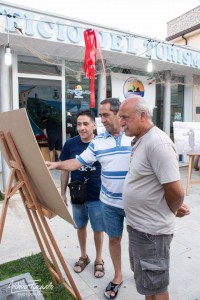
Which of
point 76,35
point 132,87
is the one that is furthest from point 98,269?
point 132,87

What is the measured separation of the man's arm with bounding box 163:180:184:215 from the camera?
4.93 ft

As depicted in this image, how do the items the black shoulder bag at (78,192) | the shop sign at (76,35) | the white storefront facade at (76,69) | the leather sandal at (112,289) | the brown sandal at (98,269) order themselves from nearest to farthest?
1. the leather sandal at (112,289)
2. the black shoulder bag at (78,192)
3. the brown sandal at (98,269)
4. the shop sign at (76,35)
5. the white storefront facade at (76,69)

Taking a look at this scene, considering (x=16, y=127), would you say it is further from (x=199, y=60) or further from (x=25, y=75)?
(x=199, y=60)

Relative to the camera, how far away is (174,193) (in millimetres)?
1526

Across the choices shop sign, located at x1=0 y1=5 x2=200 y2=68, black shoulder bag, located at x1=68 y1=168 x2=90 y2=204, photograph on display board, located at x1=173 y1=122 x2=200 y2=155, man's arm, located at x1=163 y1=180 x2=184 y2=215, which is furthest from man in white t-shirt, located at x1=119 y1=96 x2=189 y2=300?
photograph on display board, located at x1=173 y1=122 x2=200 y2=155

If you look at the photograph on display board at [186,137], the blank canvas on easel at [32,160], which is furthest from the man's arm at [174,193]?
the photograph on display board at [186,137]

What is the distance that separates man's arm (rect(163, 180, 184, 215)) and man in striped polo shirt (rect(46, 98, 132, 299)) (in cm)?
61

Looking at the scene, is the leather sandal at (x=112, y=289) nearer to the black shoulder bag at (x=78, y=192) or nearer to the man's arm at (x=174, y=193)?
the black shoulder bag at (x=78, y=192)

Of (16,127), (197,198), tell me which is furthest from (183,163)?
(16,127)

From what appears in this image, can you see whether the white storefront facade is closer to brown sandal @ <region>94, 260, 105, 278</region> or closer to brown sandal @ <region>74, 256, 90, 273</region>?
brown sandal @ <region>74, 256, 90, 273</region>

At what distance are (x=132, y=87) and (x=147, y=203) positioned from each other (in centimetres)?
600

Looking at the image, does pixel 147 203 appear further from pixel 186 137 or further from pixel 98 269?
pixel 186 137

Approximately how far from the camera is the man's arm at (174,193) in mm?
1503

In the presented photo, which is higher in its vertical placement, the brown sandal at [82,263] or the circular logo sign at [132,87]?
the circular logo sign at [132,87]
